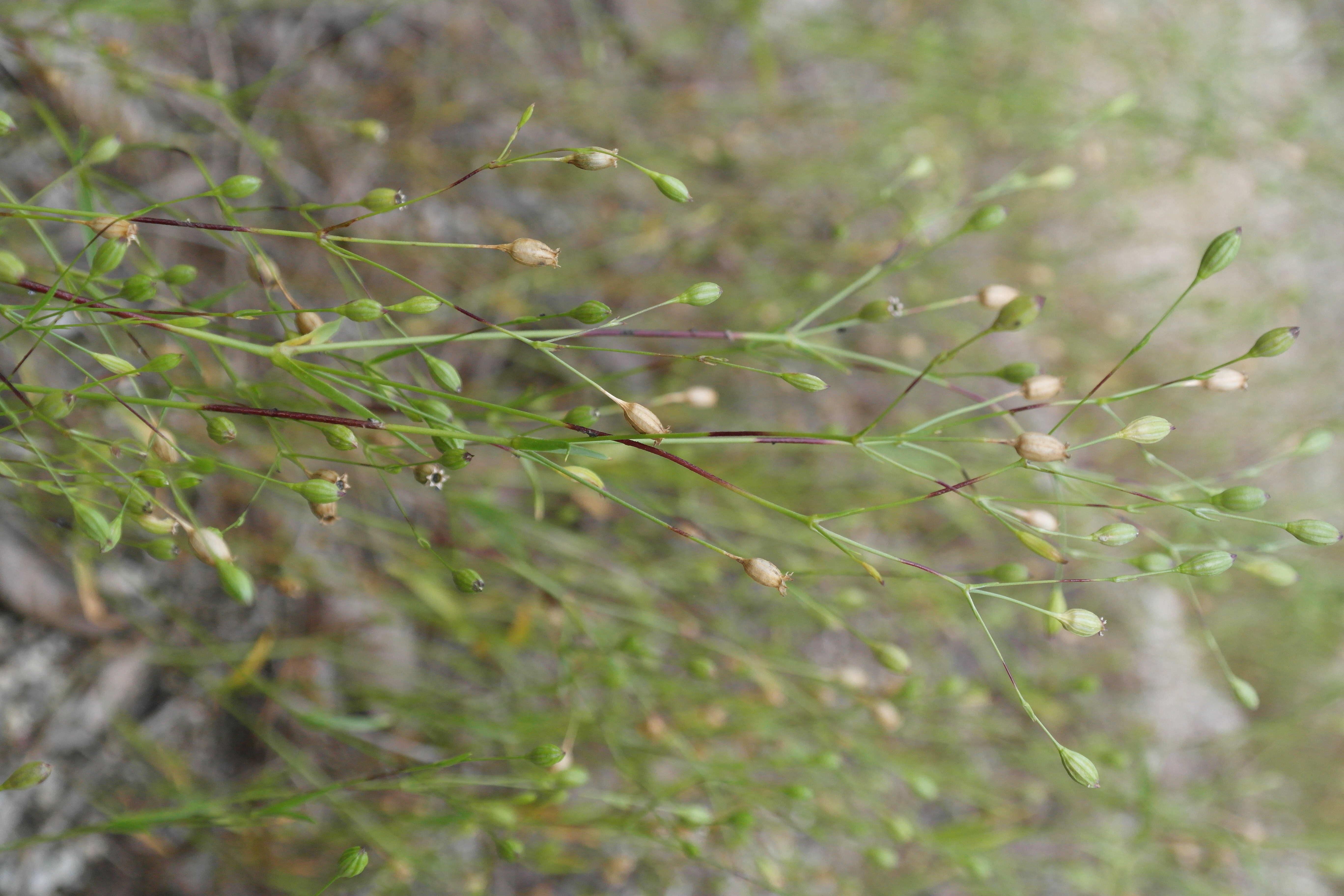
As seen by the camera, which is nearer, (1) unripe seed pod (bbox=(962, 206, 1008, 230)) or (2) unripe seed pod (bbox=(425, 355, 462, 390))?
(2) unripe seed pod (bbox=(425, 355, 462, 390))

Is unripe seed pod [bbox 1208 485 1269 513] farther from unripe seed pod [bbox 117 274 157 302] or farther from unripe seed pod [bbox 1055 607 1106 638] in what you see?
unripe seed pod [bbox 117 274 157 302]

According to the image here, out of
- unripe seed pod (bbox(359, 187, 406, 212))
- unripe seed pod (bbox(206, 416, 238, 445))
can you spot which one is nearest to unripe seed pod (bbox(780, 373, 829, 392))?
unripe seed pod (bbox(359, 187, 406, 212))

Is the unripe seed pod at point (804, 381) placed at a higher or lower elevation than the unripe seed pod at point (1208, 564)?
higher

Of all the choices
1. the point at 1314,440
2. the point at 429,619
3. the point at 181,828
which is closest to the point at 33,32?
the point at 429,619

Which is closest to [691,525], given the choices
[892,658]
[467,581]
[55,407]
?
[892,658]

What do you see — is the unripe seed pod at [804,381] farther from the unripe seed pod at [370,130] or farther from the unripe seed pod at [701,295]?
the unripe seed pod at [370,130]

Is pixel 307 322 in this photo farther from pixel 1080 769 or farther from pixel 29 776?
pixel 1080 769

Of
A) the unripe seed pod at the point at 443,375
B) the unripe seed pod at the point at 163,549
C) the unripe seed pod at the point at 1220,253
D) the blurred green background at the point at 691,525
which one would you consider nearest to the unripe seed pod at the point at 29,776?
the blurred green background at the point at 691,525
